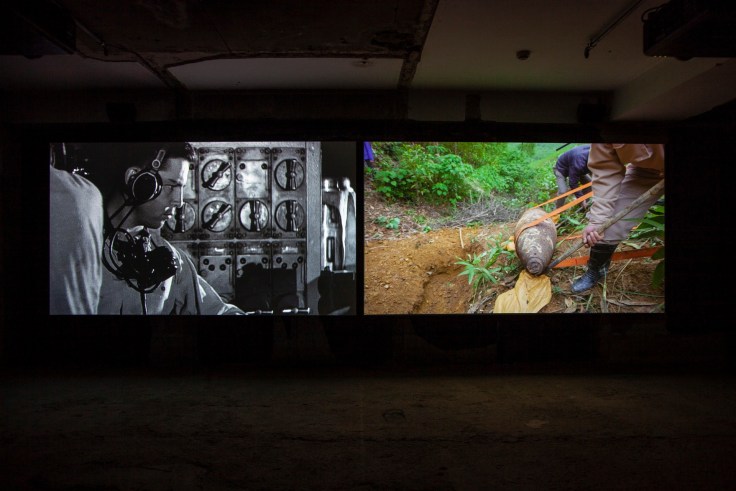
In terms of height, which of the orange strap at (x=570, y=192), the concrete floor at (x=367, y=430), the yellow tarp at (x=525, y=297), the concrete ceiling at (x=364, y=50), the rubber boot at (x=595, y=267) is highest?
the concrete ceiling at (x=364, y=50)

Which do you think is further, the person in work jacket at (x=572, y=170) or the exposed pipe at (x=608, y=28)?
the person in work jacket at (x=572, y=170)

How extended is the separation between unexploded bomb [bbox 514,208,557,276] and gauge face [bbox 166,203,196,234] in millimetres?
3773

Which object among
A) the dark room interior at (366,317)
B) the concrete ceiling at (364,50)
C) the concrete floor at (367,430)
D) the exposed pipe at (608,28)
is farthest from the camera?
the exposed pipe at (608,28)

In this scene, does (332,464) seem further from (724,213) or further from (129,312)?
(724,213)

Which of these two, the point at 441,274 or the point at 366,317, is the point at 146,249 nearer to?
the point at 366,317

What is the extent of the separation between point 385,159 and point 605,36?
2.51 meters

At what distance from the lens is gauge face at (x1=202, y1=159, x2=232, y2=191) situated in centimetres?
561

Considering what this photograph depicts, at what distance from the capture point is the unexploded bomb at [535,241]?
564 centimetres

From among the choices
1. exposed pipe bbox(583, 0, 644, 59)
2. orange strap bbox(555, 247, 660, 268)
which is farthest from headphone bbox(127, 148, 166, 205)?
orange strap bbox(555, 247, 660, 268)

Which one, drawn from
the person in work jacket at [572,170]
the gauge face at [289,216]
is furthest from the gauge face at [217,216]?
the person in work jacket at [572,170]

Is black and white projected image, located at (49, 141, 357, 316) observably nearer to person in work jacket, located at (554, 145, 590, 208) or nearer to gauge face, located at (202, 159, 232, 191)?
gauge face, located at (202, 159, 232, 191)

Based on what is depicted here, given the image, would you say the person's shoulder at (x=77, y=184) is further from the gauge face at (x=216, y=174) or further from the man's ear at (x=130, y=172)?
the gauge face at (x=216, y=174)

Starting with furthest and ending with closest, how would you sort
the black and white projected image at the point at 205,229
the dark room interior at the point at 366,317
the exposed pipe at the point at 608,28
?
the black and white projected image at the point at 205,229 → the exposed pipe at the point at 608,28 → the dark room interior at the point at 366,317

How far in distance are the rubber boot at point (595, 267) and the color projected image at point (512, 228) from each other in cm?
1
